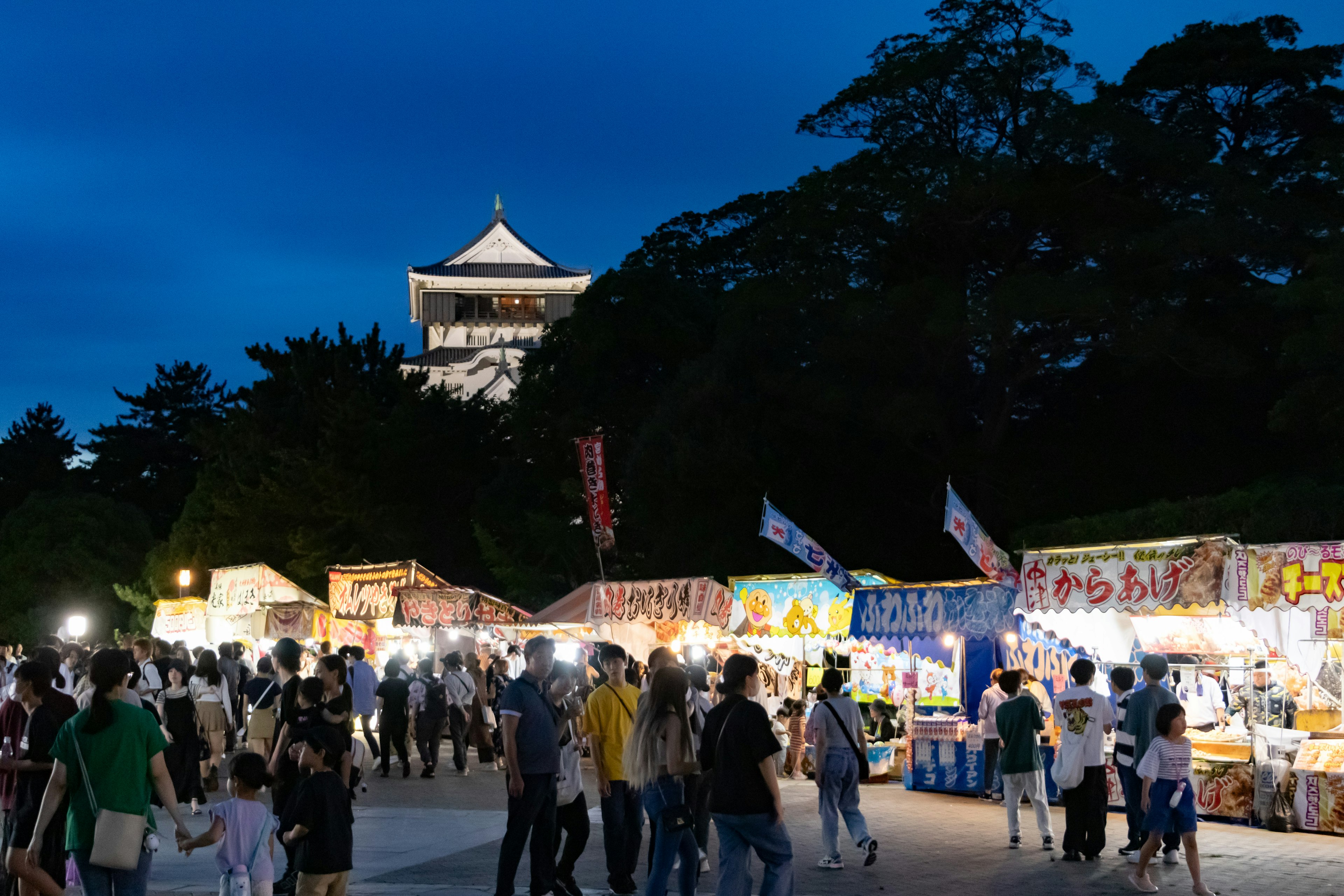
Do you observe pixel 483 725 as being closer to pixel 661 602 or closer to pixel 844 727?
pixel 661 602

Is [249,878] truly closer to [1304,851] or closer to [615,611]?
[1304,851]

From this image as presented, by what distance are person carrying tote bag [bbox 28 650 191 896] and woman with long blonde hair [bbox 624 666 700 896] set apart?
242cm

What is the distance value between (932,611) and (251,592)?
17.1 metres

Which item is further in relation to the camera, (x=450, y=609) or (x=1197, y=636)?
(x=450, y=609)

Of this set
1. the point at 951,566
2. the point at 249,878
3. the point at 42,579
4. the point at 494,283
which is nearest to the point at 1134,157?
the point at 951,566

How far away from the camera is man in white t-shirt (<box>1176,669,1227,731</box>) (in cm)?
1435

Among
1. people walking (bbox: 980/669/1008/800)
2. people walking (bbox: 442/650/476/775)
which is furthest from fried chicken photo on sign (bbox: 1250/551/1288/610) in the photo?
people walking (bbox: 442/650/476/775)

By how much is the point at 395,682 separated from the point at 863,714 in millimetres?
6274

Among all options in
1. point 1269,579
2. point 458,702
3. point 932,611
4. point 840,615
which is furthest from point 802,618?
point 1269,579

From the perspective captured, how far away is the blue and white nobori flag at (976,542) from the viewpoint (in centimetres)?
1526

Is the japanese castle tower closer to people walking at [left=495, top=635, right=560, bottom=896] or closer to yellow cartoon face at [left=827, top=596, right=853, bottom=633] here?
yellow cartoon face at [left=827, top=596, right=853, bottom=633]

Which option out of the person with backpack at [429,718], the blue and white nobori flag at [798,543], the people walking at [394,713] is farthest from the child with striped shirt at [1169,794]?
the person with backpack at [429,718]

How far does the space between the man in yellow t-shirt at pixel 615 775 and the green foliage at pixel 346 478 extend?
31572 millimetres

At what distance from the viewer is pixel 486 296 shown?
8344 cm
